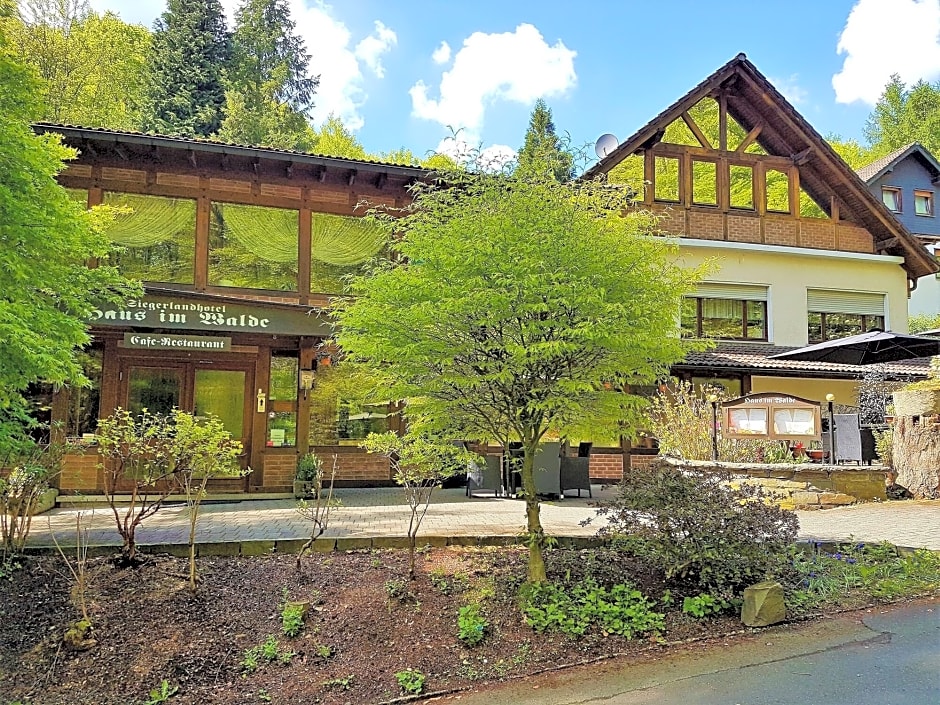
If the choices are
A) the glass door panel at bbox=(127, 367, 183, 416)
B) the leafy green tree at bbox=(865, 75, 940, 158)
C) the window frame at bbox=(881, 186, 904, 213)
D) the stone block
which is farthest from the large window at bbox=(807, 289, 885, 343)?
the leafy green tree at bbox=(865, 75, 940, 158)

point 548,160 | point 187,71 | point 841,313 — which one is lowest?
point 548,160

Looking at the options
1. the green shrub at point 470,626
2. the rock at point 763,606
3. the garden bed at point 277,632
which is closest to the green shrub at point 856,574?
the rock at point 763,606

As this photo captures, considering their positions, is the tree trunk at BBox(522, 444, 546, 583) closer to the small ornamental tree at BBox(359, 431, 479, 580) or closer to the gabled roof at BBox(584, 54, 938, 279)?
the small ornamental tree at BBox(359, 431, 479, 580)

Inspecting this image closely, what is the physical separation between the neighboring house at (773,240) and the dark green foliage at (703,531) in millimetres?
10316

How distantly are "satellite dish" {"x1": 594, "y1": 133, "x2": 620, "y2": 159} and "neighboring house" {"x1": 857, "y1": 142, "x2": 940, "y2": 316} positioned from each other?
1956 centimetres

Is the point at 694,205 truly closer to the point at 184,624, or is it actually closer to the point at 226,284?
the point at 226,284

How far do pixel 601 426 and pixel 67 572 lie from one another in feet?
16.1

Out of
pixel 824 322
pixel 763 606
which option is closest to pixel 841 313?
pixel 824 322

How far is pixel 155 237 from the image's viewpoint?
12.8 m

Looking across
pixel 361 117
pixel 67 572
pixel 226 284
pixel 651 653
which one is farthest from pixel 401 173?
pixel 361 117

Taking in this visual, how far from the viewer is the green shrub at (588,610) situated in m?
5.39

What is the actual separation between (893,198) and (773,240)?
1903cm

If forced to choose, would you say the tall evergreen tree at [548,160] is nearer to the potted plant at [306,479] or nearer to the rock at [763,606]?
the rock at [763,606]

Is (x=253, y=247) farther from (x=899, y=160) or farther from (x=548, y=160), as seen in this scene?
(x=899, y=160)
